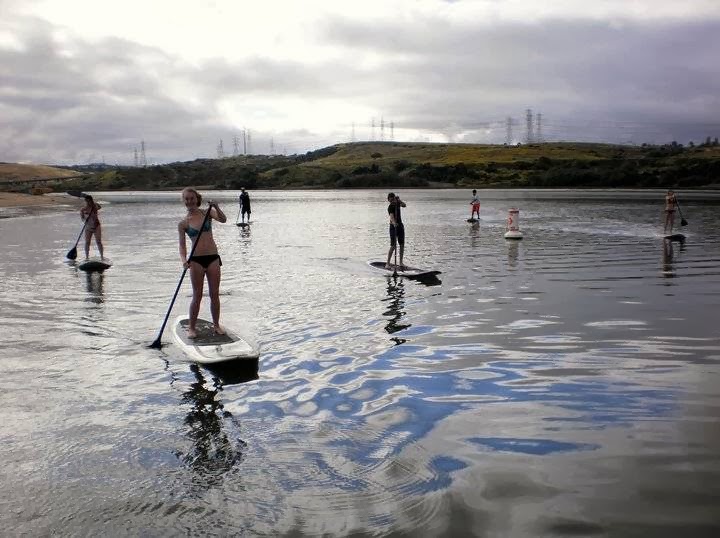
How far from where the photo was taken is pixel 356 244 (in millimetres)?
26844

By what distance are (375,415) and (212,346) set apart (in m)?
3.22

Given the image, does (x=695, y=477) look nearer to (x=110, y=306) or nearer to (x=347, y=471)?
(x=347, y=471)

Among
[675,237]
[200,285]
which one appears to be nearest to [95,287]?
[200,285]

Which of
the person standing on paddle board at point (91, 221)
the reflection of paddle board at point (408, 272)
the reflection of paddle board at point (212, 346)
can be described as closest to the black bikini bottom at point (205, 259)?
the reflection of paddle board at point (212, 346)

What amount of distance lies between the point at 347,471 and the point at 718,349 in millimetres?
6495

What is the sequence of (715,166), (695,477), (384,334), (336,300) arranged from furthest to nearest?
(715,166) → (336,300) → (384,334) → (695,477)

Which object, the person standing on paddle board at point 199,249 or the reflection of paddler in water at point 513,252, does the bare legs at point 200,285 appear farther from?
the reflection of paddler in water at point 513,252

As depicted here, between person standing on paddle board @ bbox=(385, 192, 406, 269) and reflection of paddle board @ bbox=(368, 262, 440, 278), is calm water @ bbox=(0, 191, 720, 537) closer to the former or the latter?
reflection of paddle board @ bbox=(368, 262, 440, 278)

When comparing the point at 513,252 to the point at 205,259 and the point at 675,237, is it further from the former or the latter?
the point at 205,259

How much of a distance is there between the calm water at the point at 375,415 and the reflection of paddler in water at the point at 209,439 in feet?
0.10

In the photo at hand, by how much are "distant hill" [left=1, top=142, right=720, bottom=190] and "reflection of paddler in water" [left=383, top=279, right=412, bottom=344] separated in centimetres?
9957

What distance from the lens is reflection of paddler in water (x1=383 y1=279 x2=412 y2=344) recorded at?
426 inches

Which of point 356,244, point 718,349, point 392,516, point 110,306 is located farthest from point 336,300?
point 356,244

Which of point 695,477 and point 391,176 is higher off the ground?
point 391,176
